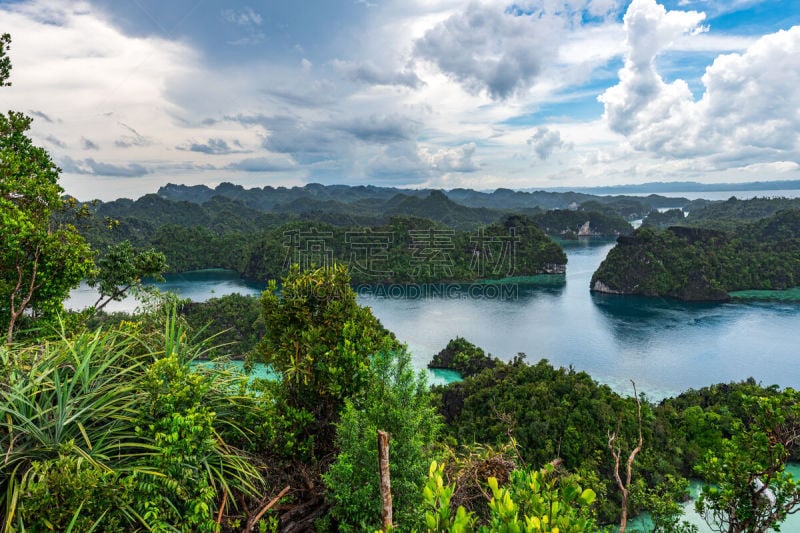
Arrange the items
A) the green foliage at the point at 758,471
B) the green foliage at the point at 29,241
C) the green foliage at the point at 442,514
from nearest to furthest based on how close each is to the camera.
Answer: the green foliage at the point at 442,514
the green foliage at the point at 758,471
the green foliage at the point at 29,241

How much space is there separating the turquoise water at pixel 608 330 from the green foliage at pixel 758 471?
33.3 m

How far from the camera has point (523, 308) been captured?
60.1 meters

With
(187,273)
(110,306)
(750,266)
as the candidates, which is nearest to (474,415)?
(110,306)

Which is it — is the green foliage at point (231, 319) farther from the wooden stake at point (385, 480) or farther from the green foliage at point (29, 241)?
the wooden stake at point (385, 480)

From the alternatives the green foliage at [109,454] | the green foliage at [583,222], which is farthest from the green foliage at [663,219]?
the green foliage at [109,454]

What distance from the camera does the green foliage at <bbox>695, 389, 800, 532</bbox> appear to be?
3.47m

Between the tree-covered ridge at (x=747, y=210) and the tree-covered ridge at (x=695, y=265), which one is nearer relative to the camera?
the tree-covered ridge at (x=695, y=265)

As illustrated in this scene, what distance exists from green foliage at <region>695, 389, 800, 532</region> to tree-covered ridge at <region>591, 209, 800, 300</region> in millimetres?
72194

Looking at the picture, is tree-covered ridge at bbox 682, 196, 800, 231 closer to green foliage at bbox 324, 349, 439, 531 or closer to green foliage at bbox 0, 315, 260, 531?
green foliage at bbox 324, 349, 439, 531

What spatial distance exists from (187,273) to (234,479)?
98029mm

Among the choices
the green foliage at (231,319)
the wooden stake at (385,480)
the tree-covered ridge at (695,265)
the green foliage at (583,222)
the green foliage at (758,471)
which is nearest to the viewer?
the wooden stake at (385,480)

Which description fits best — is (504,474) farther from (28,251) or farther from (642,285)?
(642,285)

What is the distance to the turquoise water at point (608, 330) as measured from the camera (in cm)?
3660

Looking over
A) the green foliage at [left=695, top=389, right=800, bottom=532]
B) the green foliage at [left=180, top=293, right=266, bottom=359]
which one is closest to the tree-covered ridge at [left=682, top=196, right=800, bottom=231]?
the green foliage at [left=180, top=293, right=266, bottom=359]
